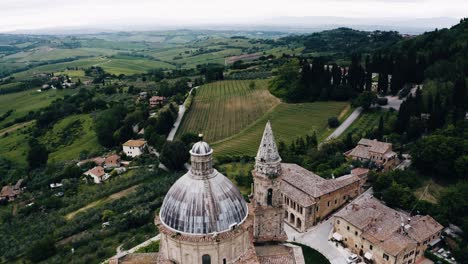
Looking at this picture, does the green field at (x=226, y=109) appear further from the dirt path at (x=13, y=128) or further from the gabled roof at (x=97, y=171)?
the dirt path at (x=13, y=128)

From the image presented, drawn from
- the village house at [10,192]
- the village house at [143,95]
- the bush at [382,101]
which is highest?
the bush at [382,101]

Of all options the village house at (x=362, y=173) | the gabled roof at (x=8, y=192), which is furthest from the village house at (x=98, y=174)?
the village house at (x=362, y=173)

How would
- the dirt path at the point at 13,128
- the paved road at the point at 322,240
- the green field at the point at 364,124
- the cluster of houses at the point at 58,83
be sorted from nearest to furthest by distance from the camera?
the paved road at the point at 322,240
the green field at the point at 364,124
the dirt path at the point at 13,128
the cluster of houses at the point at 58,83

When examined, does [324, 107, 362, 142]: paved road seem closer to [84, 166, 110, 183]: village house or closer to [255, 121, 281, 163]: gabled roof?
[255, 121, 281, 163]: gabled roof

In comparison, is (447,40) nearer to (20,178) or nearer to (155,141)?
(155,141)

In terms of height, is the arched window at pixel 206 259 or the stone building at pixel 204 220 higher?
the stone building at pixel 204 220

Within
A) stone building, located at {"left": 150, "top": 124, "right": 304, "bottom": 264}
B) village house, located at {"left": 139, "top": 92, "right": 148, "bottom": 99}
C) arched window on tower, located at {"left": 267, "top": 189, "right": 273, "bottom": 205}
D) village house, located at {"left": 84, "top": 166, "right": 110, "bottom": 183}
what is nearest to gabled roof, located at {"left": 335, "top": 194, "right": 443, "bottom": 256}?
arched window on tower, located at {"left": 267, "top": 189, "right": 273, "bottom": 205}
